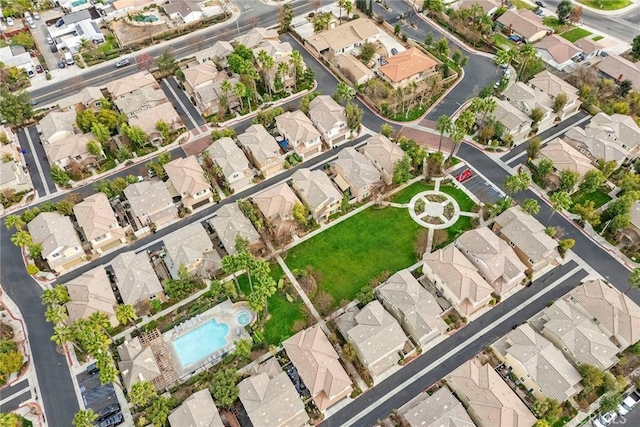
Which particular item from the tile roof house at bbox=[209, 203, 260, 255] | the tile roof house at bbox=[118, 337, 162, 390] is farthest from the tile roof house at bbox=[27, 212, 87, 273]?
the tile roof house at bbox=[209, 203, 260, 255]

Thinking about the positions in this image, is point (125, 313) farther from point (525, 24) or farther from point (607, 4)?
point (607, 4)

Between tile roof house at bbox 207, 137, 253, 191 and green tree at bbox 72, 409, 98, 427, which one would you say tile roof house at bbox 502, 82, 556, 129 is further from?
green tree at bbox 72, 409, 98, 427

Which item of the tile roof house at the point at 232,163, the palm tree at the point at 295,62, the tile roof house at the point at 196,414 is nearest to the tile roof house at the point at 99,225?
the tile roof house at the point at 232,163

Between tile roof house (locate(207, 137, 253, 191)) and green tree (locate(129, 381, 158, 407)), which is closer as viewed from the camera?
green tree (locate(129, 381, 158, 407))

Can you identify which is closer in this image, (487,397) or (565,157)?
(487,397)

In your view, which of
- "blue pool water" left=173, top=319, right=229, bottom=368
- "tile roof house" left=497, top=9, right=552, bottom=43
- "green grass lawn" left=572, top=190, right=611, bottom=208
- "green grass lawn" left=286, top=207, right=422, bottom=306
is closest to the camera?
"blue pool water" left=173, top=319, right=229, bottom=368

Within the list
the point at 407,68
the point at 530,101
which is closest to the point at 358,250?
the point at 407,68
